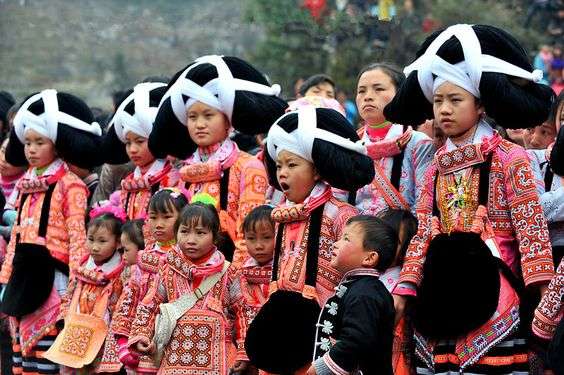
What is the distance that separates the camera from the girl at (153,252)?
24.1ft

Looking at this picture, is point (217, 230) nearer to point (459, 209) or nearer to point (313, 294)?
point (313, 294)

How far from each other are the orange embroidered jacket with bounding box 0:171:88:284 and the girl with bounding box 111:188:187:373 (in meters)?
1.09

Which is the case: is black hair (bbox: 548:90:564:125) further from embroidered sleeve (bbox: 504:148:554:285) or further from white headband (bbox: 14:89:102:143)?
white headband (bbox: 14:89:102:143)

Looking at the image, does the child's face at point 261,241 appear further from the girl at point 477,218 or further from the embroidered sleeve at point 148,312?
the girl at point 477,218

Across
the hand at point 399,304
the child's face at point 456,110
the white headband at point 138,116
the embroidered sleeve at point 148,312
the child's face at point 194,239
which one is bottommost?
the embroidered sleeve at point 148,312

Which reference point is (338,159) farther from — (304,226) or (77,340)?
(77,340)

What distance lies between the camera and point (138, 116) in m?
8.30

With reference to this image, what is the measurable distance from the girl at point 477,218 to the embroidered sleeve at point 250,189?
60.4 inches

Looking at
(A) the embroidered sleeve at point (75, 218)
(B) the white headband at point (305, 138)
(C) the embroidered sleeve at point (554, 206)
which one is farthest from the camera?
(A) the embroidered sleeve at point (75, 218)

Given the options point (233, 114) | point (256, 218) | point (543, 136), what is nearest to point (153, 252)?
point (256, 218)

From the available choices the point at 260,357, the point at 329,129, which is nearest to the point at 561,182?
the point at 329,129

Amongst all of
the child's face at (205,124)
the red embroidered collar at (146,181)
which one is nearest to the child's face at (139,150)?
the red embroidered collar at (146,181)

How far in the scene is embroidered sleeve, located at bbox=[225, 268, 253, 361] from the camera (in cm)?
689

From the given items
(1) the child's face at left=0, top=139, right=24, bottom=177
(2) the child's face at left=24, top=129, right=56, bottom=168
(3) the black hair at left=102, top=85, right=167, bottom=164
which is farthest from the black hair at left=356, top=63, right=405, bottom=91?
(1) the child's face at left=0, top=139, right=24, bottom=177
